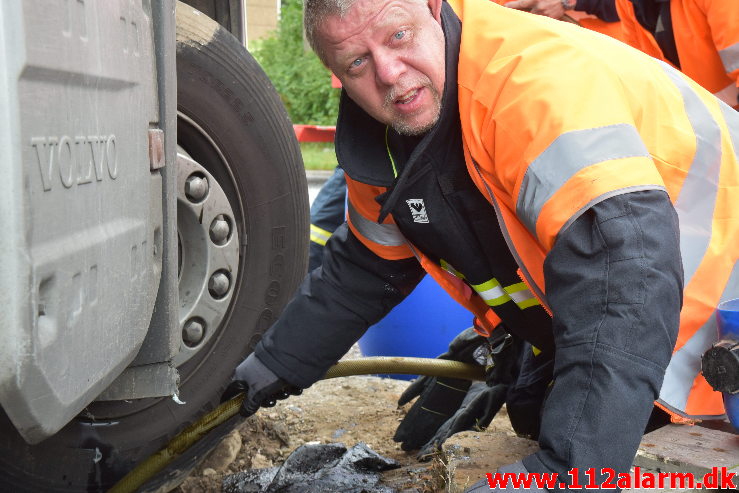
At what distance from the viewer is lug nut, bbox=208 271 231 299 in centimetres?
219

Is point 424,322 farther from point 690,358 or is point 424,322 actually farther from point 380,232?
point 690,358

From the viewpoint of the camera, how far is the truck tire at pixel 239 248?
84.4 inches

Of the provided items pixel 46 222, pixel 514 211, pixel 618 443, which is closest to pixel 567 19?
pixel 514 211

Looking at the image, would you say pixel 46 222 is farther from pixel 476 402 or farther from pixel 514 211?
pixel 476 402

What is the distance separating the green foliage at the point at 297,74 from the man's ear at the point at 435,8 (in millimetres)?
11539

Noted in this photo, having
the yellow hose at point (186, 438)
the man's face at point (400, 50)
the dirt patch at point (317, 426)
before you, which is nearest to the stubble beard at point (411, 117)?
the man's face at point (400, 50)

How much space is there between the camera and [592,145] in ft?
5.16

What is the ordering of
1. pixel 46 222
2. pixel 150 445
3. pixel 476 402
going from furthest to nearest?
pixel 476 402, pixel 150 445, pixel 46 222

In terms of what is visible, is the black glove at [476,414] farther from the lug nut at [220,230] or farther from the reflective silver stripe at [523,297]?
the lug nut at [220,230]

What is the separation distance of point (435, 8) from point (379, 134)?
33 centimetres

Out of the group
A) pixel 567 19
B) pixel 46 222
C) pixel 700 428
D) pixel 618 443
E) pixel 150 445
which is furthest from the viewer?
pixel 567 19

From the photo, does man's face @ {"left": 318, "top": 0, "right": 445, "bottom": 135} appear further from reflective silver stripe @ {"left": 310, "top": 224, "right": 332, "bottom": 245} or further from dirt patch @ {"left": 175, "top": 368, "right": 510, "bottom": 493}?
reflective silver stripe @ {"left": 310, "top": 224, "right": 332, "bottom": 245}

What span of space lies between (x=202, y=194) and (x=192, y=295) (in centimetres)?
26

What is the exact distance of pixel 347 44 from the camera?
1.94 metres
